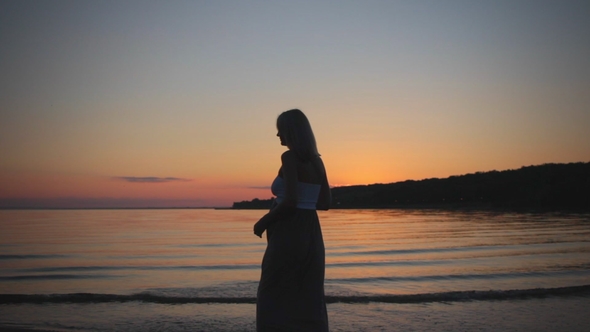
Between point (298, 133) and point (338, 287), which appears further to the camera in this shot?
point (338, 287)

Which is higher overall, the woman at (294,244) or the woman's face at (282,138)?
the woman's face at (282,138)

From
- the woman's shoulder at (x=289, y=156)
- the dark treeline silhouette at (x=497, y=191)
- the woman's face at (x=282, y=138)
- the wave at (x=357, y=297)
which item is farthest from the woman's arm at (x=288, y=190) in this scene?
the dark treeline silhouette at (x=497, y=191)

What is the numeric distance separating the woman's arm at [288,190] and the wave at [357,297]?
625 cm

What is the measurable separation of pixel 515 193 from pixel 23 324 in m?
70.9

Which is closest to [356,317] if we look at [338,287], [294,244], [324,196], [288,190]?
[338,287]

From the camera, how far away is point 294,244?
11.0 feet

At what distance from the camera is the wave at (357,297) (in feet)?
30.2

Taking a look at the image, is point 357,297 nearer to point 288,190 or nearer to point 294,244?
point 294,244

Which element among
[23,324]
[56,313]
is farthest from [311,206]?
[56,313]

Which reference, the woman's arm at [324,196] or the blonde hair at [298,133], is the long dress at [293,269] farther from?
the blonde hair at [298,133]

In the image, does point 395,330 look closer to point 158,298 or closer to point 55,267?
point 158,298

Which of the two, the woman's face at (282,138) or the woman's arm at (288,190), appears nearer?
the woman's arm at (288,190)

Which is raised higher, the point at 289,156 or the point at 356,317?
the point at 289,156

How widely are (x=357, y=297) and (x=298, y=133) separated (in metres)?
6.90
